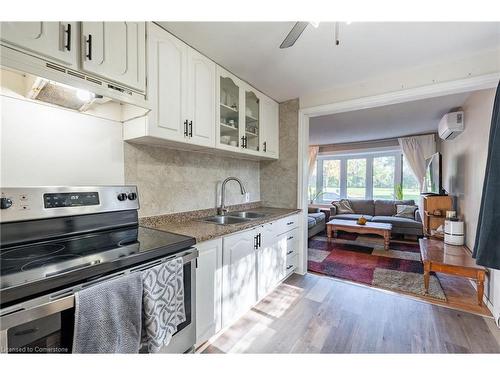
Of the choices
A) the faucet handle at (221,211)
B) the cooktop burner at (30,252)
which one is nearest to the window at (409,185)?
the faucet handle at (221,211)

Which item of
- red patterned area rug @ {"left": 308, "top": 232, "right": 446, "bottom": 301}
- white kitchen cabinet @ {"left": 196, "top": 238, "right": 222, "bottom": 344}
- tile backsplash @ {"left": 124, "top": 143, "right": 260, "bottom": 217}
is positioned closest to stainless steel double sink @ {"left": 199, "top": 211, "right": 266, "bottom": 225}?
tile backsplash @ {"left": 124, "top": 143, "right": 260, "bottom": 217}

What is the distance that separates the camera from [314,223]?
4.36 m

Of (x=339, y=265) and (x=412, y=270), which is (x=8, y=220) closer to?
(x=339, y=265)

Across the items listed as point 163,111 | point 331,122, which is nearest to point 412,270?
point 331,122

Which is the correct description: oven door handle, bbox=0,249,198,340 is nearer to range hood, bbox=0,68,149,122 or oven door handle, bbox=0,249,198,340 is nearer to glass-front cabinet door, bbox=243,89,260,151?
range hood, bbox=0,68,149,122

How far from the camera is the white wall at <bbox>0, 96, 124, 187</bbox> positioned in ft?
3.72

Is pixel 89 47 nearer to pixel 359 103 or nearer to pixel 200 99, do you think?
pixel 200 99

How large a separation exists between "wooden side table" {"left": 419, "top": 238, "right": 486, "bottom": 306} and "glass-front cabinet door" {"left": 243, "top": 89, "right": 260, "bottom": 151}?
2144 mm

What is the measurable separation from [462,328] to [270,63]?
2.68 meters

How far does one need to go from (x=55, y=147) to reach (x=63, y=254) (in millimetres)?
711

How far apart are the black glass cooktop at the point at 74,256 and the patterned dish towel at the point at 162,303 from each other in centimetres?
8

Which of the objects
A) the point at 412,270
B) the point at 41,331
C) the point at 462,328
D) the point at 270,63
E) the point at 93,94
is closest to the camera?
the point at 41,331

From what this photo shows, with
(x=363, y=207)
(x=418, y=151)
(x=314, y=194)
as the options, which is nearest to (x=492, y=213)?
(x=363, y=207)

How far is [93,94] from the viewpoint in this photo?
1232 millimetres
